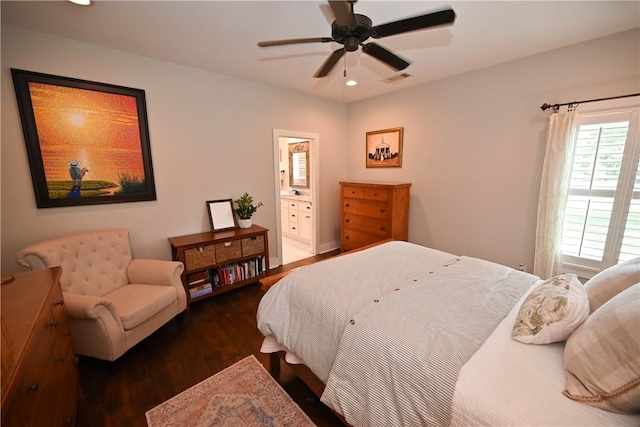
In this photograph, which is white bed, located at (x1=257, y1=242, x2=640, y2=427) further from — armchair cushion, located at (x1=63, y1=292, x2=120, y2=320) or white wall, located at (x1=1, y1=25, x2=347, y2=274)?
white wall, located at (x1=1, y1=25, x2=347, y2=274)

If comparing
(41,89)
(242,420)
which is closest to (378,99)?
(41,89)

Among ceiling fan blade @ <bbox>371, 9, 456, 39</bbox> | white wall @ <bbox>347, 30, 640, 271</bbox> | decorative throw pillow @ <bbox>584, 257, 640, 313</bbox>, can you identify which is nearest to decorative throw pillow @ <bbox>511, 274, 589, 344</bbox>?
decorative throw pillow @ <bbox>584, 257, 640, 313</bbox>

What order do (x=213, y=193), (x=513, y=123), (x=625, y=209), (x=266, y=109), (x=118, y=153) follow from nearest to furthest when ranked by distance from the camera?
(x=625, y=209) → (x=118, y=153) → (x=513, y=123) → (x=213, y=193) → (x=266, y=109)

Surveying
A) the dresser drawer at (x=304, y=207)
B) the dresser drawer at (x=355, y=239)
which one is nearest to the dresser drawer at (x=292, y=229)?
the dresser drawer at (x=304, y=207)

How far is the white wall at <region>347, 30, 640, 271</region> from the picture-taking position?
91.0 inches

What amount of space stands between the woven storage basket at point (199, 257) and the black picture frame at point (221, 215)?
43 centimetres

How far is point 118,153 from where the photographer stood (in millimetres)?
2475

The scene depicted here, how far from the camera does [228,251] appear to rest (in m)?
2.92

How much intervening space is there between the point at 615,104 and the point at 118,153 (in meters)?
→ 4.54

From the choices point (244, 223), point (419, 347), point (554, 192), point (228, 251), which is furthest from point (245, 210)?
point (554, 192)

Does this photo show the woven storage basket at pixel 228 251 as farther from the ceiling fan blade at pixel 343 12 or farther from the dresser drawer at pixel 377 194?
the ceiling fan blade at pixel 343 12

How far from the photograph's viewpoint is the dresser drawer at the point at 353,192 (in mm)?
3763

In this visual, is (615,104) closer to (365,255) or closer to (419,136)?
(419,136)

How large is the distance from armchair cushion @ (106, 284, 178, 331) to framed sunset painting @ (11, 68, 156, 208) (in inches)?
37.5
